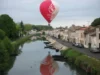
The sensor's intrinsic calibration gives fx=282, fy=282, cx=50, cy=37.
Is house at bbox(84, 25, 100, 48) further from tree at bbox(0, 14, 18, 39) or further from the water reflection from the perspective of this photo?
tree at bbox(0, 14, 18, 39)

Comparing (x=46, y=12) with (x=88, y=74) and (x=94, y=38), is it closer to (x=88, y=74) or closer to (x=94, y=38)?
(x=94, y=38)

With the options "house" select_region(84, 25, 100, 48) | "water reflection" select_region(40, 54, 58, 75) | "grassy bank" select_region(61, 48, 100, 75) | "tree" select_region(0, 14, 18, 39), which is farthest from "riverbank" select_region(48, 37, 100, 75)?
"tree" select_region(0, 14, 18, 39)

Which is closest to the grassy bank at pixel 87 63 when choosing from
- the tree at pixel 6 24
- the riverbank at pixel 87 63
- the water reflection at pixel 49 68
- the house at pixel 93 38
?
the riverbank at pixel 87 63

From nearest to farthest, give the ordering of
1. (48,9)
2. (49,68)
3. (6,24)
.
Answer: (49,68) → (48,9) → (6,24)

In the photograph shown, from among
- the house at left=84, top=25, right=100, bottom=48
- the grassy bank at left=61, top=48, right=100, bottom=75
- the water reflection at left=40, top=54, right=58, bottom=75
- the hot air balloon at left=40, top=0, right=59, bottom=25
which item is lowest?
the water reflection at left=40, top=54, right=58, bottom=75

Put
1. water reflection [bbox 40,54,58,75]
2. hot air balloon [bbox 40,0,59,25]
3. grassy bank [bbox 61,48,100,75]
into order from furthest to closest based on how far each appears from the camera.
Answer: hot air balloon [bbox 40,0,59,25] < water reflection [bbox 40,54,58,75] < grassy bank [bbox 61,48,100,75]

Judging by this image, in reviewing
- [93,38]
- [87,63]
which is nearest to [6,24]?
[93,38]

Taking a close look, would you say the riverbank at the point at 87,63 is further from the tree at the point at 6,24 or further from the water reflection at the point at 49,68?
the tree at the point at 6,24

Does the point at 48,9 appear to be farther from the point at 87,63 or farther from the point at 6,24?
the point at 6,24

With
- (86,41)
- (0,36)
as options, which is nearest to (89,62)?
(86,41)
